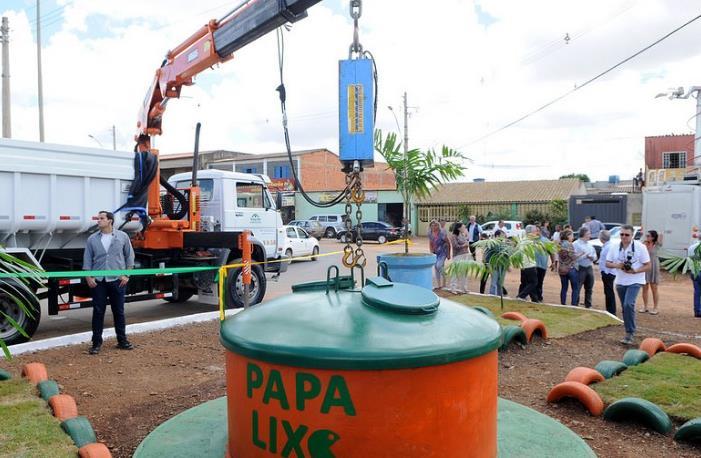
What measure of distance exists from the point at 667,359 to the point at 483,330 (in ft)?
14.4

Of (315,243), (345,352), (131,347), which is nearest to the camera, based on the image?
(345,352)

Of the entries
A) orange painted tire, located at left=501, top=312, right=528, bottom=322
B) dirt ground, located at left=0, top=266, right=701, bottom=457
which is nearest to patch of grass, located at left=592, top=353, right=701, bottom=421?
dirt ground, located at left=0, top=266, right=701, bottom=457

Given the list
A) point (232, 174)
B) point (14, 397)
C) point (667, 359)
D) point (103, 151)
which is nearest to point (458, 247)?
point (232, 174)

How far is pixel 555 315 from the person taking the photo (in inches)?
395

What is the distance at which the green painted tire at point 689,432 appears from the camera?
14.7ft

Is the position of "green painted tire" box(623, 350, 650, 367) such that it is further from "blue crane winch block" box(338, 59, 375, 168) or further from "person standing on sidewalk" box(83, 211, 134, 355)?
"person standing on sidewalk" box(83, 211, 134, 355)

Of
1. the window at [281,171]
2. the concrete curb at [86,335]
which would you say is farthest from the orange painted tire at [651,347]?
the window at [281,171]

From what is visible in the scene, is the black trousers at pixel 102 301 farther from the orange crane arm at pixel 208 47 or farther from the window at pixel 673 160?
the window at pixel 673 160

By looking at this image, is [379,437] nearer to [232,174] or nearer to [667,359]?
[667,359]

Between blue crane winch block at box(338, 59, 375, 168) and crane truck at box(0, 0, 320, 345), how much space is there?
3.60 m

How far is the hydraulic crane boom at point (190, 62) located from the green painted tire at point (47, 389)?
5.26 m

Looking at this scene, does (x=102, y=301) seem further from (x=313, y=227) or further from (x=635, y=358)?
(x=313, y=227)

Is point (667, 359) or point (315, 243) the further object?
point (315, 243)

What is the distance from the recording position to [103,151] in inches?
396
